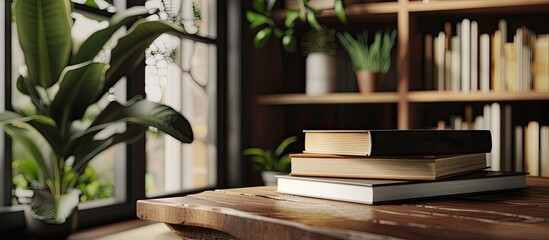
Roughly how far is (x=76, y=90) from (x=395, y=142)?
80 cm

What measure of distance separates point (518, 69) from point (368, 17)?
590mm

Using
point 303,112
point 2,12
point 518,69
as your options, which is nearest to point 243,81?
point 303,112

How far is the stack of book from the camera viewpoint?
3.93 feet

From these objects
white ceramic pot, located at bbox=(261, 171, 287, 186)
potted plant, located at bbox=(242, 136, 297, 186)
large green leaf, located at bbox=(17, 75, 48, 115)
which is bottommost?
white ceramic pot, located at bbox=(261, 171, 287, 186)

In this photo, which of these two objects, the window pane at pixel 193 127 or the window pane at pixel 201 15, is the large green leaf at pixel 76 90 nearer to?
the window pane at pixel 201 15

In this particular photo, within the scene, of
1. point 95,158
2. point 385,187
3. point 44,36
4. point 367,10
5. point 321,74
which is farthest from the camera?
point 321,74

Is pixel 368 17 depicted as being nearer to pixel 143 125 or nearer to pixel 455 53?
pixel 455 53

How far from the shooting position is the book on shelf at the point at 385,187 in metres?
1.17

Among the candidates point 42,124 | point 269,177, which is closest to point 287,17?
point 269,177

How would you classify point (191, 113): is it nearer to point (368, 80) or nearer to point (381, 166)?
point (368, 80)

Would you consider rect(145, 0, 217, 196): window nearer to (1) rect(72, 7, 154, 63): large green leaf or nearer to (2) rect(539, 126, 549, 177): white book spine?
(1) rect(72, 7, 154, 63): large green leaf

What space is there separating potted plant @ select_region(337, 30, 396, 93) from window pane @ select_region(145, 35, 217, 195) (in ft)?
1.83

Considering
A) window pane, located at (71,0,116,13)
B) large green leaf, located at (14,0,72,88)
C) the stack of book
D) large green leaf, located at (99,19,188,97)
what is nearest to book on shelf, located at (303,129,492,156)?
the stack of book

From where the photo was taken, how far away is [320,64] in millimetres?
2844
